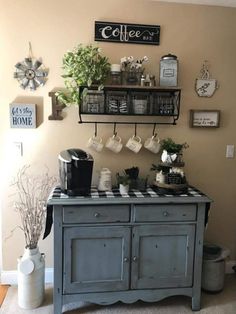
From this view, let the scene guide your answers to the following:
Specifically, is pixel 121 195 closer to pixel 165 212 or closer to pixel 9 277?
pixel 165 212

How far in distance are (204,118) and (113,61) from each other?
895 millimetres

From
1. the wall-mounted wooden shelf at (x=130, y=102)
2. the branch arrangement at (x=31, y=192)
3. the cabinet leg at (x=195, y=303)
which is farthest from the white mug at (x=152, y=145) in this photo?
the cabinet leg at (x=195, y=303)

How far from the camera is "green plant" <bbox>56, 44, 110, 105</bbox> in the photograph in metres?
2.21

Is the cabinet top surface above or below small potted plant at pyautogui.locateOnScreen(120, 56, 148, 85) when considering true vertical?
below

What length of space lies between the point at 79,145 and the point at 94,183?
33cm

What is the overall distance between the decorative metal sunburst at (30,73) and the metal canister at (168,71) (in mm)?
920

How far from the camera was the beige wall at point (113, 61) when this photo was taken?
2406mm

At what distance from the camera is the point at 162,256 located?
7.36ft

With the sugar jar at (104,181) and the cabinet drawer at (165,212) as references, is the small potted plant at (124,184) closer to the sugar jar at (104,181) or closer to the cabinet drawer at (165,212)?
the sugar jar at (104,181)

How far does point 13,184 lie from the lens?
2.53 m

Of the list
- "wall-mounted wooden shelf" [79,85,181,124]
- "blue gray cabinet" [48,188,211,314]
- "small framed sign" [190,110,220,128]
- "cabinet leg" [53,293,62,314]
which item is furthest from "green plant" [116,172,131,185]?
"cabinet leg" [53,293,62,314]

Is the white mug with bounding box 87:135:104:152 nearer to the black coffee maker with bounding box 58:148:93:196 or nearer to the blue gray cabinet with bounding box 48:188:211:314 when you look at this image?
the black coffee maker with bounding box 58:148:93:196

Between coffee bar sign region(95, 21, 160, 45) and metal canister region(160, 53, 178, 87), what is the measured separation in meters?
0.19

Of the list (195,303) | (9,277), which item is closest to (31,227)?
(9,277)
